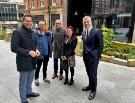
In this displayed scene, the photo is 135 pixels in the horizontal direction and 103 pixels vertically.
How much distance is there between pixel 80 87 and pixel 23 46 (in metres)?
2.45

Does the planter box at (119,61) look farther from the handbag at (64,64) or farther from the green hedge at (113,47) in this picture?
the handbag at (64,64)

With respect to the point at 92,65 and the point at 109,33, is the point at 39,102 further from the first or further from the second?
the point at 109,33

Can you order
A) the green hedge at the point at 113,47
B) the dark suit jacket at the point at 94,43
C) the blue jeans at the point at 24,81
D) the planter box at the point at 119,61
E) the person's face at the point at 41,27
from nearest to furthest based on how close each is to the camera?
the blue jeans at the point at 24,81 < the dark suit jacket at the point at 94,43 < the person's face at the point at 41,27 < the planter box at the point at 119,61 < the green hedge at the point at 113,47

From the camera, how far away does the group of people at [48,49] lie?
4.36 m

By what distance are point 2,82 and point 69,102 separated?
2732 mm

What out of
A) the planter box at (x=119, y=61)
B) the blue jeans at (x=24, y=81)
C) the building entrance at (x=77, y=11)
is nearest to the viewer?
the blue jeans at (x=24, y=81)

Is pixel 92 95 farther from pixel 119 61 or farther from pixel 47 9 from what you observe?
pixel 47 9

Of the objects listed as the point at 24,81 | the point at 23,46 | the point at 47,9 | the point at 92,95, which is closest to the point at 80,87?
the point at 92,95

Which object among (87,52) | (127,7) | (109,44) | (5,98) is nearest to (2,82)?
(5,98)

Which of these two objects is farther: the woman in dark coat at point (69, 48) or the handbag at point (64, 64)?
the handbag at point (64, 64)

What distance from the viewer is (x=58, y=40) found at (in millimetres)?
6340

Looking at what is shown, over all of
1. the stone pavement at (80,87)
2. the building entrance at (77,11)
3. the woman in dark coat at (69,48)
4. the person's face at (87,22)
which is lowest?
the stone pavement at (80,87)

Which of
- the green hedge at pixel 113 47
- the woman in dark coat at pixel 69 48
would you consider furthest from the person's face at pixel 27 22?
the green hedge at pixel 113 47

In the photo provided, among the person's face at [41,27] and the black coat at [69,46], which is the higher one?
the person's face at [41,27]
